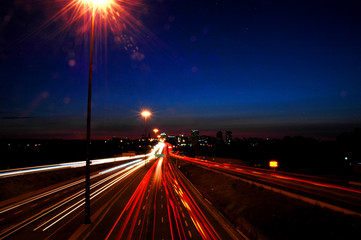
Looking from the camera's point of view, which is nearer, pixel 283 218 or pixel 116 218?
pixel 283 218

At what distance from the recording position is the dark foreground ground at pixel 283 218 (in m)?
14.0

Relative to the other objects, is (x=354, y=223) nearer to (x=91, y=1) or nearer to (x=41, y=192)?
(x=91, y=1)

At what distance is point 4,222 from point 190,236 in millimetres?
15402

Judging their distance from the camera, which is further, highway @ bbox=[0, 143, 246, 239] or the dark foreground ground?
highway @ bbox=[0, 143, 246, 239]

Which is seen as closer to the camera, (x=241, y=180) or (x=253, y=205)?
(x=253, y=205)

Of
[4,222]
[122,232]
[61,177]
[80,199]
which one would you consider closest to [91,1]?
[122,232]

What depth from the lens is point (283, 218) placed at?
684 inches

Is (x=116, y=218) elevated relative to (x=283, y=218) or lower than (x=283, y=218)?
lower

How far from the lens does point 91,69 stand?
666 inches

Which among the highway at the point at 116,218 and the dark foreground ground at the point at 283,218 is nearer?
the dark foreground ground at the point at 283,218

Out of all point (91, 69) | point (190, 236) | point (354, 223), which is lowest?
point (190, 236)

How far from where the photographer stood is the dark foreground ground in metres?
14.0

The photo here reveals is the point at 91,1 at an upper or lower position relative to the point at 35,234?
upper

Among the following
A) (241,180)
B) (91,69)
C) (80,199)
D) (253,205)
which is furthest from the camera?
(241,180)
